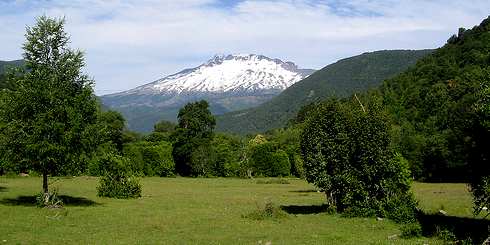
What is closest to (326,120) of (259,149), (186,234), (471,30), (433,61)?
(186,234)

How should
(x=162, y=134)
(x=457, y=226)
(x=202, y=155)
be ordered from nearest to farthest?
(x=457, y=226)
(x=202, y=155)
(x=162, y=134)

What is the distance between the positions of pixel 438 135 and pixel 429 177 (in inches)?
270

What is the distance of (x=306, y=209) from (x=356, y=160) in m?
7.08

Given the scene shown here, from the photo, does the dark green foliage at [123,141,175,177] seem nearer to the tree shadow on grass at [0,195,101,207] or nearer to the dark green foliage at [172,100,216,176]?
the dark green foliage at [172,100,216,176]

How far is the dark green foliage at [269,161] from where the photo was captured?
10162 centimetres

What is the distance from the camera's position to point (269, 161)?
334ft

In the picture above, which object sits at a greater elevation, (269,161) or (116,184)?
(116,184)

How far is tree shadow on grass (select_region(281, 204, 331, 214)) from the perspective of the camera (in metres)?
36.7

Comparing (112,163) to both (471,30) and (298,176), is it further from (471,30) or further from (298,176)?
(471,30)

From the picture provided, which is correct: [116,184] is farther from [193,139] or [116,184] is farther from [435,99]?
[435,99]

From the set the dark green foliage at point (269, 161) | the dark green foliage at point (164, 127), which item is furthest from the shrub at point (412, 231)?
the dark green foliage at point (164, 127)

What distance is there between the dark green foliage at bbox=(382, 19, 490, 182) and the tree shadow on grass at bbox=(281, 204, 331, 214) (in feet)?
48.2

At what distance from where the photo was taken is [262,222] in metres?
30.8

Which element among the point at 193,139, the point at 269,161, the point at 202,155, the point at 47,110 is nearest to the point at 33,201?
the point at 47,110
